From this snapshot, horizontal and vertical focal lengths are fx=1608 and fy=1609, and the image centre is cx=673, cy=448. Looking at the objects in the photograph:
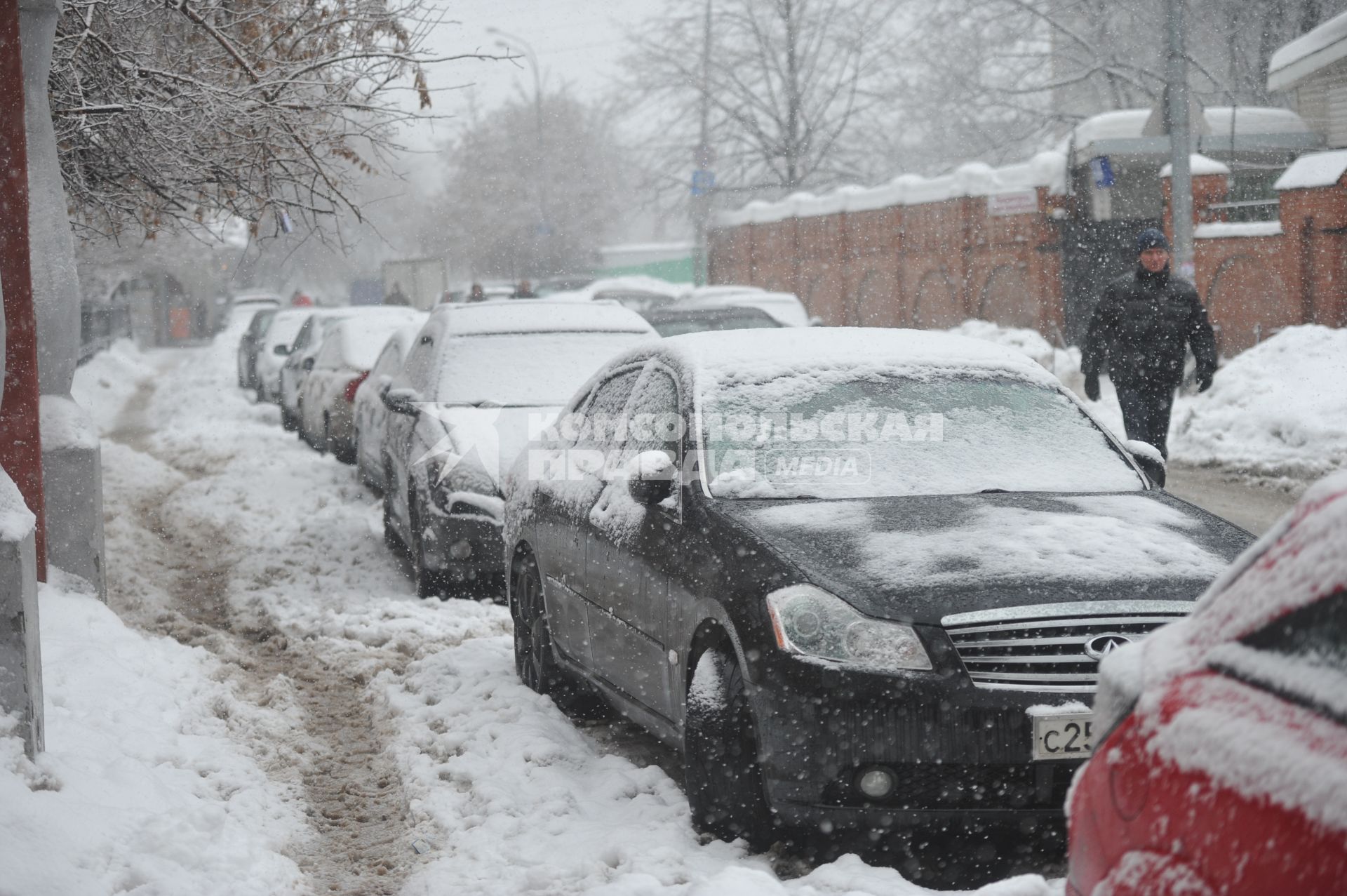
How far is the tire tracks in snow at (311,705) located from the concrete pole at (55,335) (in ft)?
2.50

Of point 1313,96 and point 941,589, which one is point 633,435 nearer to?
point 941,589

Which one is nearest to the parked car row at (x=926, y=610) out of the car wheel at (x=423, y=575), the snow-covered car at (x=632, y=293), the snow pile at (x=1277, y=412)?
the car wheel at (x=423, y=575)

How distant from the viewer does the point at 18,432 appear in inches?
266

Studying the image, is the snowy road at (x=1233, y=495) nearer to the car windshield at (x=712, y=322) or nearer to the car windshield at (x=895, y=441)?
the car windshield at (x=712, y=322)

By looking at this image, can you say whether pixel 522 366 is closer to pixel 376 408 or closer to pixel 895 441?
pixel 376 408

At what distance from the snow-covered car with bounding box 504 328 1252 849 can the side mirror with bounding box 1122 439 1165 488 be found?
0.09 metres

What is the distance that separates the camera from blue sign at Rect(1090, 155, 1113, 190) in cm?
2491

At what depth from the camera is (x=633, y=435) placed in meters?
5.90

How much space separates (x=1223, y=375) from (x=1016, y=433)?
40.3 ft

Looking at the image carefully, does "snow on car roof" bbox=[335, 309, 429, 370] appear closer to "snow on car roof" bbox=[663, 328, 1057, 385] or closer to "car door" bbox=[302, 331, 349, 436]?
"car door" bbox=[302, 331, 349, 436]

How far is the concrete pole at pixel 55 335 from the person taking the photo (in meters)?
7.36

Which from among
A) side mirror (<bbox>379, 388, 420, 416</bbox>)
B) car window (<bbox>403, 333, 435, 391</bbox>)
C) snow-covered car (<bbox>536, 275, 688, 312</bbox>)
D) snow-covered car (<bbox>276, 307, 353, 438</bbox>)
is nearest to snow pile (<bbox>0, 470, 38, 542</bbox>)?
side mirror (<bbox>379, 388, 420, 416</bbox>)

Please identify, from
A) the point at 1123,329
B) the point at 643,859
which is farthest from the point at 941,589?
Answer: the point at 1123,329

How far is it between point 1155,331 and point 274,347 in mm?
16424
